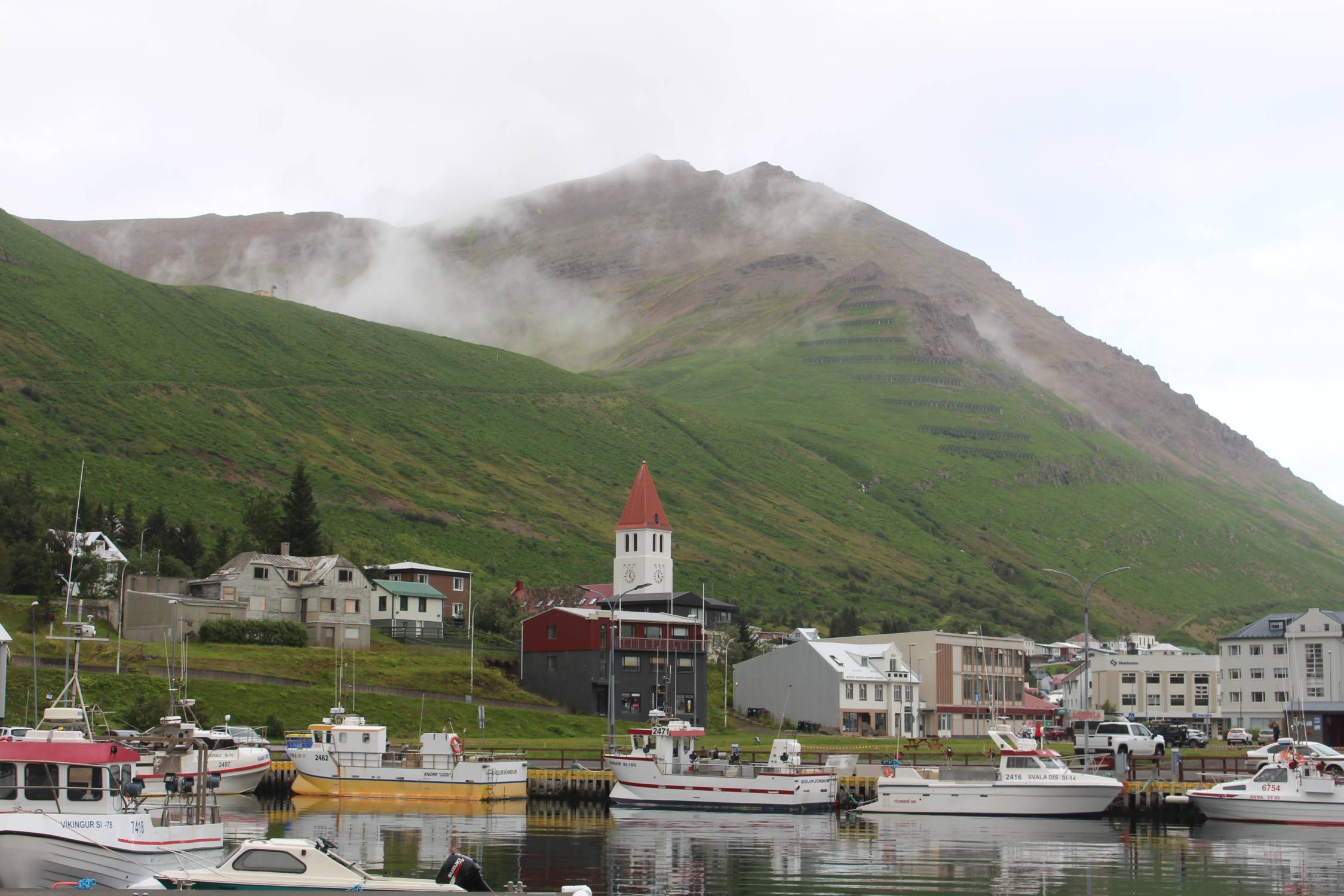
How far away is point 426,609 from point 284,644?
78.6 feet

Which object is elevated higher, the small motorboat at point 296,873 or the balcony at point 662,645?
the balcony at point 662,645

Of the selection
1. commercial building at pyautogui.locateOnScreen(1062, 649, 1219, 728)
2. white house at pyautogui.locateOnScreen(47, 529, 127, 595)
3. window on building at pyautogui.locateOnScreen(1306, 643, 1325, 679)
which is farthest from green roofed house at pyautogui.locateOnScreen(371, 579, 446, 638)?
window on building at pyautogui.locateOnScreen(1306, 643, 1325, 679)

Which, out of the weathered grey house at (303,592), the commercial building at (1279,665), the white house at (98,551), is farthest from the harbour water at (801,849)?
the commercial building at (1279,665)

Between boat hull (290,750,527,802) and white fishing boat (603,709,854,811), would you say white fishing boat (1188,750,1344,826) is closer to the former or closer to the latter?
white fishing boat (603,709,854,811)

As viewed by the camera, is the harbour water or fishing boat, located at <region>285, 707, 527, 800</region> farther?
fishing boat, located at <region>285, 707, 527, 800</region>

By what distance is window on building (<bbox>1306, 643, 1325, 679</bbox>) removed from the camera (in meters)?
117

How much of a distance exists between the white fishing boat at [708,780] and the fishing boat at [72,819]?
30.4m

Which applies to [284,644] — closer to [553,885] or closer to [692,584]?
[553,885]

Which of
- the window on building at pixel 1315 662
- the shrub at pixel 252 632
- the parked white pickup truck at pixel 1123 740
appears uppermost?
the shrub at pixel 252 632

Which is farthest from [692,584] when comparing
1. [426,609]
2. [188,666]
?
[188,666]

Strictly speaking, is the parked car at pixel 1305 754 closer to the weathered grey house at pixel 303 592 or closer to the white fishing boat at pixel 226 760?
the white fishing boat at pixel 226 760

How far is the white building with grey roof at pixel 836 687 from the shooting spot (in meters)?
105

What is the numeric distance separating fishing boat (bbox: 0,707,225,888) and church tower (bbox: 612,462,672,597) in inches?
3998

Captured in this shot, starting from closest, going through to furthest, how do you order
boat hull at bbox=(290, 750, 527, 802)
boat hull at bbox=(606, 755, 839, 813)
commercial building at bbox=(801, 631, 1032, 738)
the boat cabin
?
the boat cabin, boat hull at bbox=(606, 755, 839, 813), boat hull at bbox=(290, 750, 527, 802), commercial building at bbox=(801, 631, 1032, 738)
